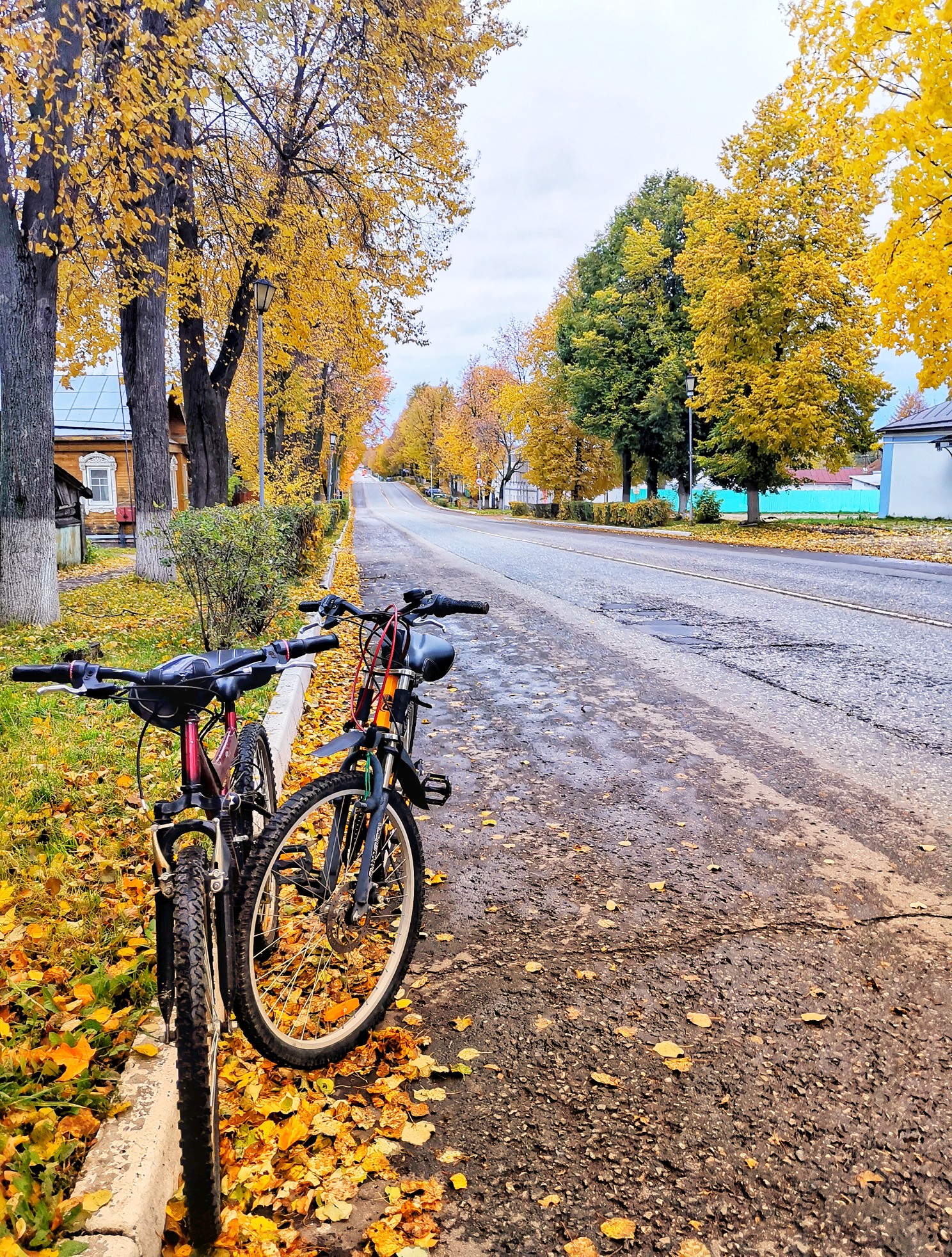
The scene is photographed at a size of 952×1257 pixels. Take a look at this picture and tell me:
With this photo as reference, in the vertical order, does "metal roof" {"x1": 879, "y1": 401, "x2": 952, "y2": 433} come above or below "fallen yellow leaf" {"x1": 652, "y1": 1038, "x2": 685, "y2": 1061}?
above

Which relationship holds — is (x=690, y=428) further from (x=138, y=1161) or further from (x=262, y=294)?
(x=138, y=1161)

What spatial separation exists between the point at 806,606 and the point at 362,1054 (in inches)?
383

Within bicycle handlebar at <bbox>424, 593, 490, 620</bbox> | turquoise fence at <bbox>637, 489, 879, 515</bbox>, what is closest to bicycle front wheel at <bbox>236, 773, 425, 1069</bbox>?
bicycle handlebar at <bbox>424, 593, 490, 620</bbox>

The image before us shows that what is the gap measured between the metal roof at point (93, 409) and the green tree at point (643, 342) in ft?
69.4

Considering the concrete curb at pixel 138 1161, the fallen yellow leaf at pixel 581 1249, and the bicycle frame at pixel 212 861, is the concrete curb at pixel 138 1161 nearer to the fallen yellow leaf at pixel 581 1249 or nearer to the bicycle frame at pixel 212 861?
the bicycle frame at pixel 212 861

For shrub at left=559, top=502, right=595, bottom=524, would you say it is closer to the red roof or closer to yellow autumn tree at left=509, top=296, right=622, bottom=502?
yellow autumn tree at left=509, top=296, right=622, bottom=502

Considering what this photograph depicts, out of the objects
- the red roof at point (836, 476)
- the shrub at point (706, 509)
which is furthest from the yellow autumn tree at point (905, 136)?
the red roof at point (836, 476)

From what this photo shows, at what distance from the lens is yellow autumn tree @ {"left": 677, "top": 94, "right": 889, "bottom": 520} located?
27.8 metres

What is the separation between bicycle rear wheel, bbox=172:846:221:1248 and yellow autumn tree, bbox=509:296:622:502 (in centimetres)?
4522

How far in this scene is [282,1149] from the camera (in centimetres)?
233

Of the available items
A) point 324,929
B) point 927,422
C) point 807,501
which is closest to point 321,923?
point 324,929

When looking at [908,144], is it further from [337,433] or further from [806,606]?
[337,433]

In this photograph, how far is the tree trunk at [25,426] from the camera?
872 centimetres

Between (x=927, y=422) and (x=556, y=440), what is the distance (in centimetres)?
1938
